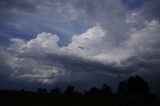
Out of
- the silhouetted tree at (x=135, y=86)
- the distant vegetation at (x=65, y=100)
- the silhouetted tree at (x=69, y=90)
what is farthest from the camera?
the silhouetted tree at (x=135, y=86)

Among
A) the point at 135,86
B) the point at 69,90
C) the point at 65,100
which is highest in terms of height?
the point at 135,86

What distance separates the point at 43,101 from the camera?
7394 cm

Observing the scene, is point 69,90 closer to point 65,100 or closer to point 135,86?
point 65,100

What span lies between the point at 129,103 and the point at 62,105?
52.5ft

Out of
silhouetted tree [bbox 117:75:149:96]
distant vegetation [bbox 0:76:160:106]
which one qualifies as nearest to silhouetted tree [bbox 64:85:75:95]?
distant vegetation [bbox 0:76:160:106]

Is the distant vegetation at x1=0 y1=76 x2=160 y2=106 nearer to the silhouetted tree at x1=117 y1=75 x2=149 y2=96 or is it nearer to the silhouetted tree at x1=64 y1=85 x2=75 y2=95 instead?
the silhouetted tree at x1=64 y1=85 x2=75 y2=95

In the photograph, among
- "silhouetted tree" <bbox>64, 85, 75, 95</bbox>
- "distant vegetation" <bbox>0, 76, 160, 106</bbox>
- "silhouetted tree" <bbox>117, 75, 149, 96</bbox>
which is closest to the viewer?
A: "distant vegetation" <bbox>0, 76, 160, 106</bbox>

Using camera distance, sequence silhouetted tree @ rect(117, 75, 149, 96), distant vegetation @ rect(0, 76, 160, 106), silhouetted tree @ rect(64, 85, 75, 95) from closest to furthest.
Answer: distant vegetation @ rect(0, 76, 160, 106) → silhouetted tree @ rect(64, 85, 75, 95) → silhouetted tree @ rect(117, 75, 149, 96)

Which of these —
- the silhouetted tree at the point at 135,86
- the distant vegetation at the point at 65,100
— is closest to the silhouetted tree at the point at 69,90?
the distant vegetation at the point at 65,100

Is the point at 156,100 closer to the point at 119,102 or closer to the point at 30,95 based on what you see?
the point at 119,102

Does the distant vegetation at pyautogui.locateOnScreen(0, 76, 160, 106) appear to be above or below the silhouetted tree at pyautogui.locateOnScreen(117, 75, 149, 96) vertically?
below

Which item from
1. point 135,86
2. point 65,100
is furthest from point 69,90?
point 135,86

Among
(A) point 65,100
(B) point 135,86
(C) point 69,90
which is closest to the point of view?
(A) point 65,100

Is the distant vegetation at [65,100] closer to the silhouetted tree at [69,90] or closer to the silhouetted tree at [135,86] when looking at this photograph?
the silhouetted tree at [69,90]
